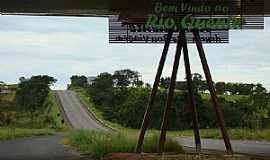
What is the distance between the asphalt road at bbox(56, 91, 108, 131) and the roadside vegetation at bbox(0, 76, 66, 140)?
1.82m

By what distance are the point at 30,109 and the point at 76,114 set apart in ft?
33.1

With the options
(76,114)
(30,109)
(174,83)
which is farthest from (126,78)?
(174,83)

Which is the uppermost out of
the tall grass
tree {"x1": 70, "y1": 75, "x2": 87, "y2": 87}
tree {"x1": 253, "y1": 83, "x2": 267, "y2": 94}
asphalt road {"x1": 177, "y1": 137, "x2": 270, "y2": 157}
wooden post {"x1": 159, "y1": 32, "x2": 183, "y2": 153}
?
tree {"x1": 70, "y1": 75, "x2": 87, "y2": 87}

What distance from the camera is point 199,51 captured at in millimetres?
21547

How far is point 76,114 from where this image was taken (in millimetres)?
88375

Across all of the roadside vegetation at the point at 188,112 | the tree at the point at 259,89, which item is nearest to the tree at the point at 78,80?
the roadside vegetation at the point at 188,112

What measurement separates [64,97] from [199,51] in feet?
321

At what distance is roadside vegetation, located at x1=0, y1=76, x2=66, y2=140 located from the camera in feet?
226

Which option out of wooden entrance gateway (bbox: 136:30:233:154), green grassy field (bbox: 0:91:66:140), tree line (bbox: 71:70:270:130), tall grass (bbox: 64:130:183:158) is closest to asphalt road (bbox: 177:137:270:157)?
tall grass (bbox: 64:130:183:158)

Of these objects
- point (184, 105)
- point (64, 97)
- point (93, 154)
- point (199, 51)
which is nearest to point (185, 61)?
point (199, 51)

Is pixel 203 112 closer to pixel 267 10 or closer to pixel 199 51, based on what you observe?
pixel 267 10

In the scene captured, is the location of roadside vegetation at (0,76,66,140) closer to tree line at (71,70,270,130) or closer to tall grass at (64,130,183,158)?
tree line at (71,70,270,130)

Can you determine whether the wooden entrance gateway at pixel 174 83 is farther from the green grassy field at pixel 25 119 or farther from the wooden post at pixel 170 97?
the green grassy field at pixel 25 119

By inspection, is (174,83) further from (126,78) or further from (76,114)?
(126,78)
